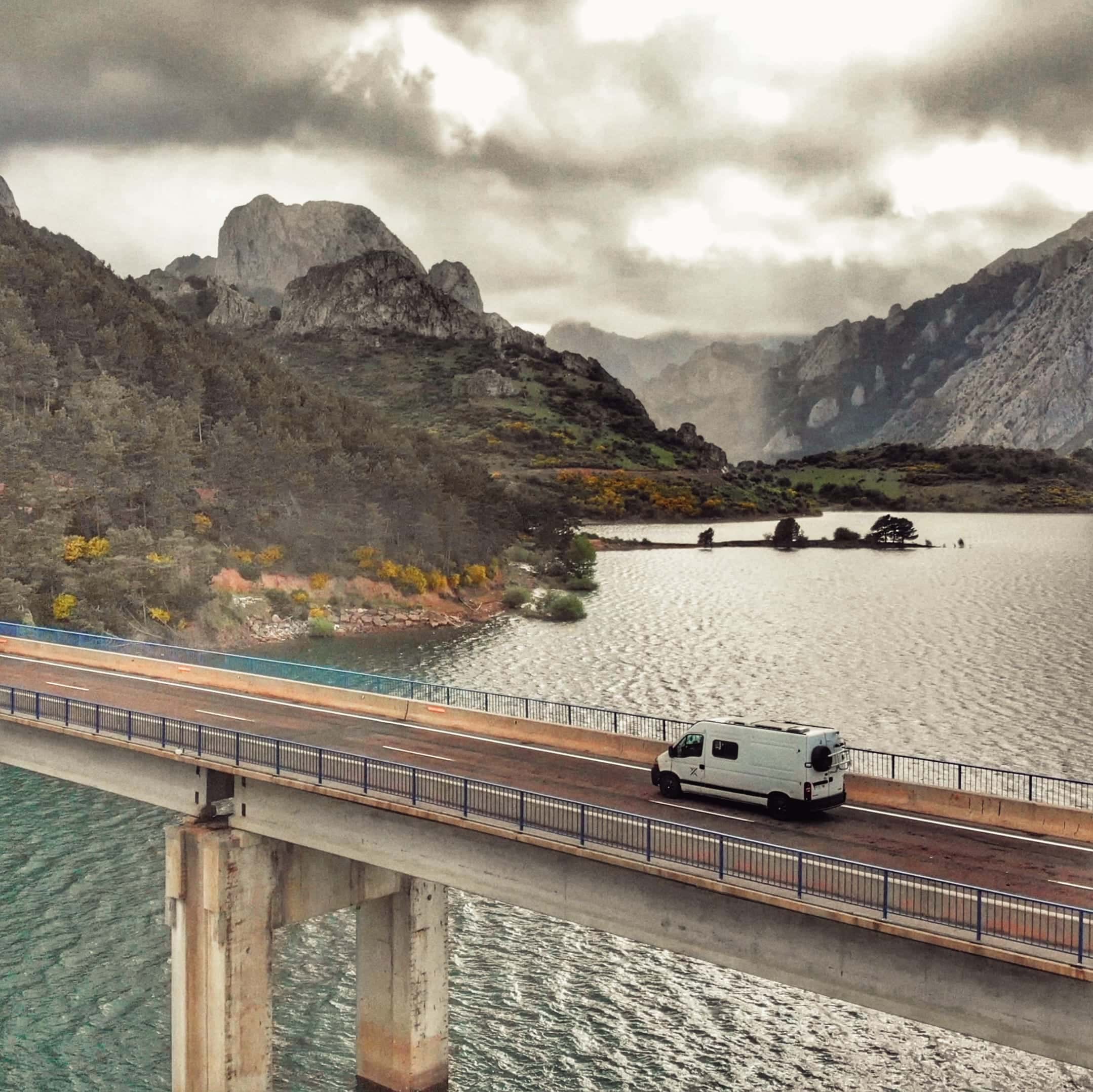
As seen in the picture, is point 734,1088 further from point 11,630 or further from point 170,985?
point 11,630

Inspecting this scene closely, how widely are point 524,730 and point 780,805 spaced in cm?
1166

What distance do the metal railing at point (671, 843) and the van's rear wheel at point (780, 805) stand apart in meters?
3.01

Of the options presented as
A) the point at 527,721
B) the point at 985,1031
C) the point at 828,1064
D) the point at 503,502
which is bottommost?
the point at 828,1064

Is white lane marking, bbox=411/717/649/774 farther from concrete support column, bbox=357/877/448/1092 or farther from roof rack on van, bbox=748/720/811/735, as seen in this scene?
concrete support column, bbox=357/877/448/1092

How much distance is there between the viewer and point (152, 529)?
361ft

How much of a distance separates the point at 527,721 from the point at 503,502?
11833 cm

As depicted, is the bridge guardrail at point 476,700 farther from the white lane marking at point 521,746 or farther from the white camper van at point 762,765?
the white camper van at point 762,765

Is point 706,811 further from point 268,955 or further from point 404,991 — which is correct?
point 268,955

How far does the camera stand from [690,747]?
29297 millimetres

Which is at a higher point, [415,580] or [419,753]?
[415,580]

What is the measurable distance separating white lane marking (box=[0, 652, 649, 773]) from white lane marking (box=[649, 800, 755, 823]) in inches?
151

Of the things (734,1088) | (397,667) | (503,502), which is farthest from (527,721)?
(503,502)

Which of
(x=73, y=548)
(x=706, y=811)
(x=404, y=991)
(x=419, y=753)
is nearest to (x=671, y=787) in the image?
(x=706, y=811)

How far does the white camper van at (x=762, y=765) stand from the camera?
27.2 meters
